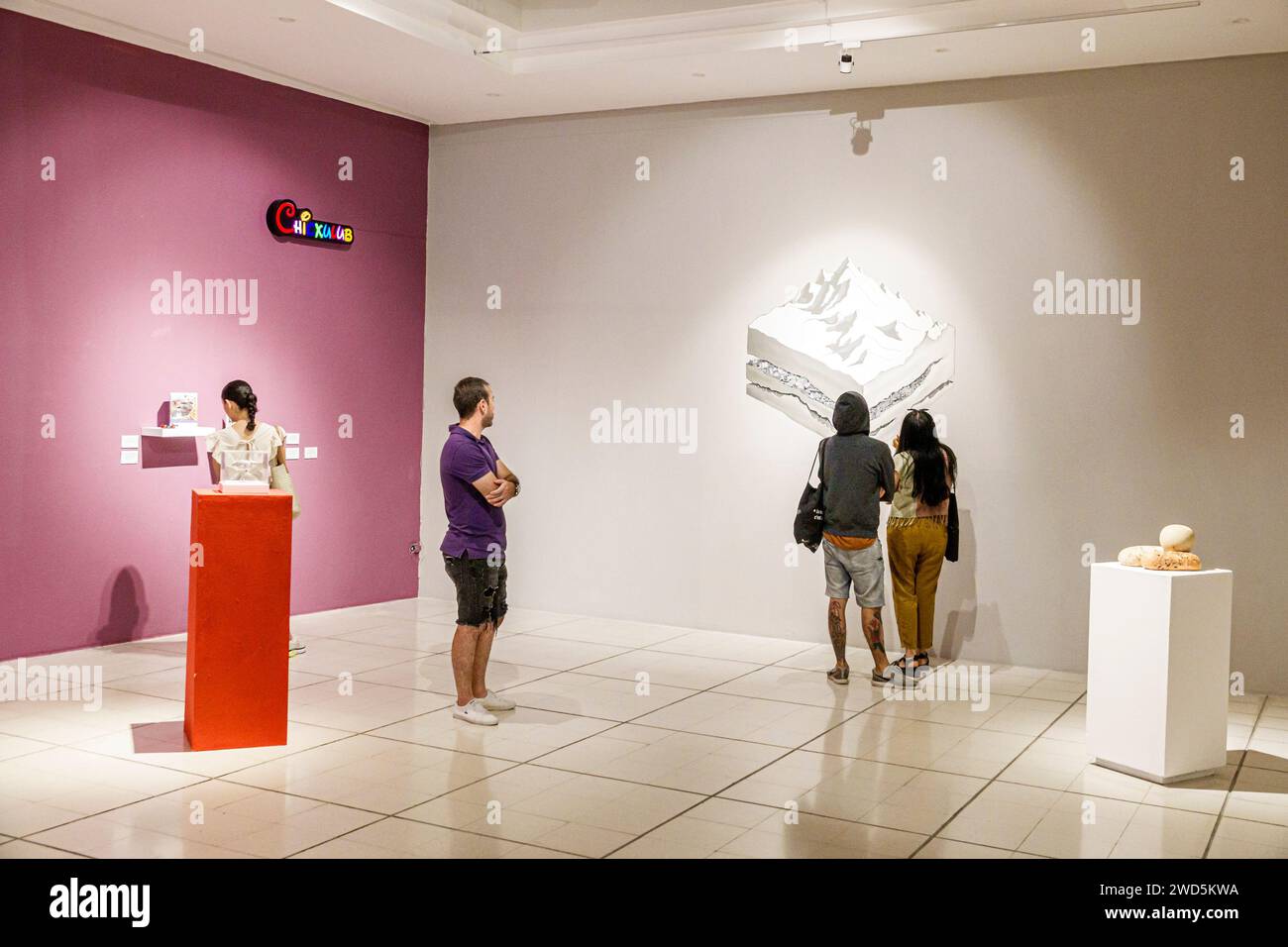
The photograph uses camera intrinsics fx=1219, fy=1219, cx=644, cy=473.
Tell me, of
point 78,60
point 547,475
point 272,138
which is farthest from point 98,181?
point 547,475

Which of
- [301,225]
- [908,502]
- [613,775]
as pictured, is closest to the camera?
[613,775]

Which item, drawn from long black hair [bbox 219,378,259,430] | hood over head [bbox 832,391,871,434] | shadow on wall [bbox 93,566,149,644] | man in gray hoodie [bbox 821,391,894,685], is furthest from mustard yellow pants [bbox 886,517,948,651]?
shadow on wall [bbox 93,566,149,644]

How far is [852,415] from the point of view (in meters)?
6.97

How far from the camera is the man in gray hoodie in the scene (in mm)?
6926

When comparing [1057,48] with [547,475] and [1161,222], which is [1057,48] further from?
[547,475]

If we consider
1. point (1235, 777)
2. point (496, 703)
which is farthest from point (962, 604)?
point (496, 703)

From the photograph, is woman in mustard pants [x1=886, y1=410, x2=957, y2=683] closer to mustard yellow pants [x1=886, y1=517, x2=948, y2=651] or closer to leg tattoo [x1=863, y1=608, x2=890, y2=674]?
mustard yellow pants [x1=886, y1=517, x2=948, y2=651]

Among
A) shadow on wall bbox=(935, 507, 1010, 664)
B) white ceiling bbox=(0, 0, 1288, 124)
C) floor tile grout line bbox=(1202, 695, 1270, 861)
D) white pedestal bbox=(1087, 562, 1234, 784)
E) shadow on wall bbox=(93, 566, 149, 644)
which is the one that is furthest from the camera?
shadow on wall bbox=(935, 507, 1010, 664)

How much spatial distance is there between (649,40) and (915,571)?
149 inches

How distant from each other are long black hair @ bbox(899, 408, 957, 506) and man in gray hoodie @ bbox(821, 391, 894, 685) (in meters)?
0.34

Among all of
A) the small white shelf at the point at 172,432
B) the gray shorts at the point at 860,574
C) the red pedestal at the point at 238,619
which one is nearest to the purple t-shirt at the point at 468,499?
the red pedestal at the point at 238,619

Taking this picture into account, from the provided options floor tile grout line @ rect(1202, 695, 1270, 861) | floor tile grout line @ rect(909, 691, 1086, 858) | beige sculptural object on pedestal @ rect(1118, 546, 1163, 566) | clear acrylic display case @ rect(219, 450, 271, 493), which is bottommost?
floor tile grout line @ rect(1202, 695, 1270, 861)

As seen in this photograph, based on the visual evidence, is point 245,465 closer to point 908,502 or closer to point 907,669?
point 908,502

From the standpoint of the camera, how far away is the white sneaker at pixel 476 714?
19.8ft
